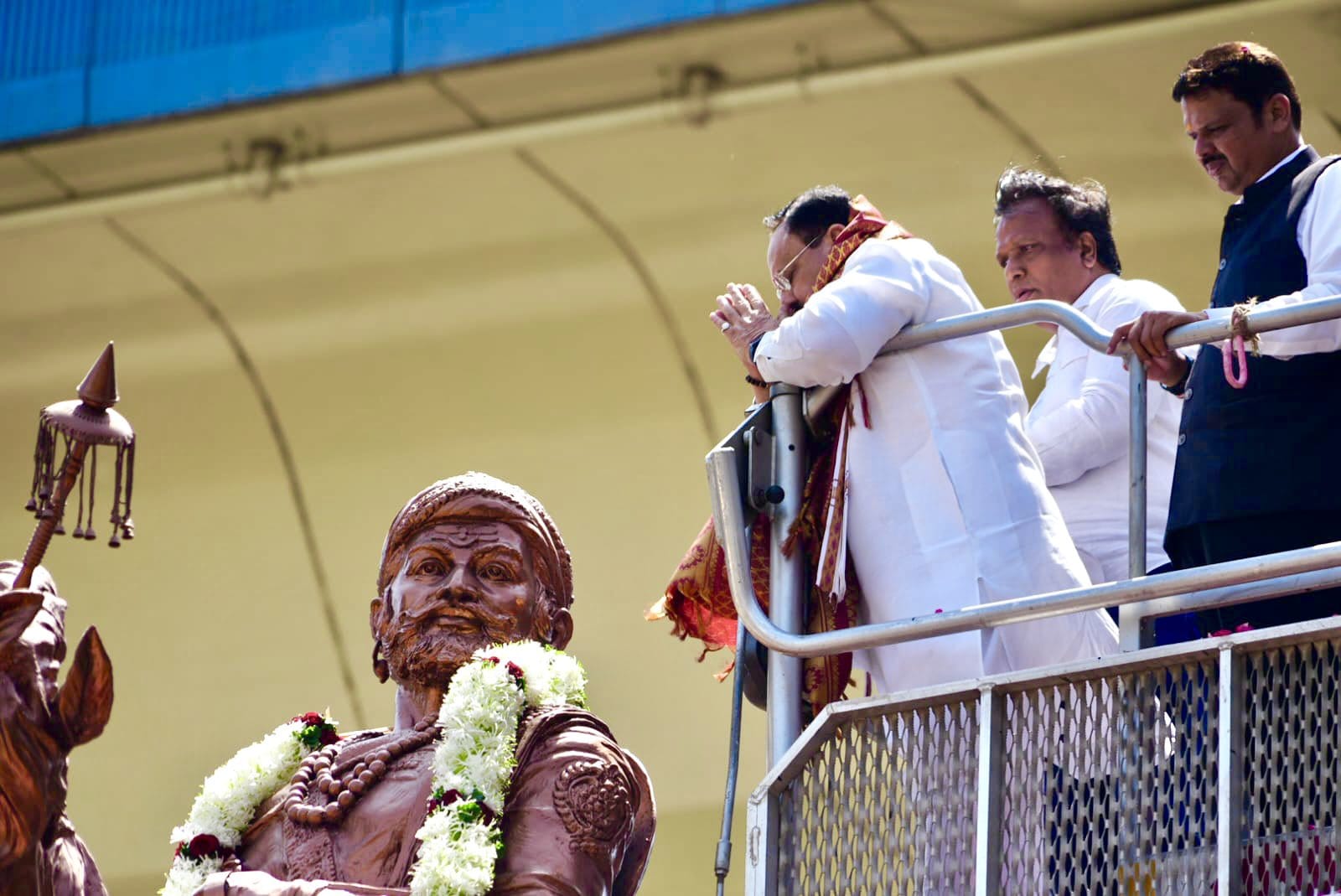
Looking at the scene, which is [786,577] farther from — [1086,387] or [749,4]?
[749,4]

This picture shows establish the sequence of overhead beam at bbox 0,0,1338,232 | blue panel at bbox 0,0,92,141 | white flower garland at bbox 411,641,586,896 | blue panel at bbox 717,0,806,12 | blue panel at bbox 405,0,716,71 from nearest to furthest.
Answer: white flower garland at bbox 411,641,586,896, overhead beam at bbox 0,0,1338,232, blue panel at bbox 717,0,806,12, blue panel at bbox 405,0,716,71, blue panel at bbox 0,0,92,141

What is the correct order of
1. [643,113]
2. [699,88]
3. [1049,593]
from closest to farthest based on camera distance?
[1049,593] → [699,88] → [643,113]

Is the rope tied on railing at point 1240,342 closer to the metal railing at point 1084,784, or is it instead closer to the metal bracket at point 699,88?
the metal railing at point 1084,784

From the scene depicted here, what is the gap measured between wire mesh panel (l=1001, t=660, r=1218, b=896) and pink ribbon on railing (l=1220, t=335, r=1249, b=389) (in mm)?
568

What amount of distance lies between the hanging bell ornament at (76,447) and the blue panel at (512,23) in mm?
4509

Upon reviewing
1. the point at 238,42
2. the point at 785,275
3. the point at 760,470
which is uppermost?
the point at 238,42

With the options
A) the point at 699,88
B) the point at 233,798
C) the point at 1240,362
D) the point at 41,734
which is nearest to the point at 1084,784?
the point at 1240,362

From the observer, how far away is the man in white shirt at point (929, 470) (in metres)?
4.70

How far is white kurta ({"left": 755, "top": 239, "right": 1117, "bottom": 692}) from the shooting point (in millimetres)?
4699

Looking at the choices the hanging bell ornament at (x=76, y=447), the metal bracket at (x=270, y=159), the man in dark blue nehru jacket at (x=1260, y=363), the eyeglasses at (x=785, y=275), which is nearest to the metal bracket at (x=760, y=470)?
the eyeglasses at (x=785, y=275)

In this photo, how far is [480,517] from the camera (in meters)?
5.23

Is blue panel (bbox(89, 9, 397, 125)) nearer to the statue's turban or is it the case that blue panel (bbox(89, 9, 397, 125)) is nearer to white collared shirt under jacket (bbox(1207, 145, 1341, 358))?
the statue's turban

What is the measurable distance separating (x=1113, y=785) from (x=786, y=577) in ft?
2.88

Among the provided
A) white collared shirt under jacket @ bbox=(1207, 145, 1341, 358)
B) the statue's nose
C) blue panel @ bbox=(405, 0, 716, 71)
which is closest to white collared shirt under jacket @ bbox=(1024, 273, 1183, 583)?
white collared shirt under jacket @ bbox=(1207, 145, 1341, 358)
